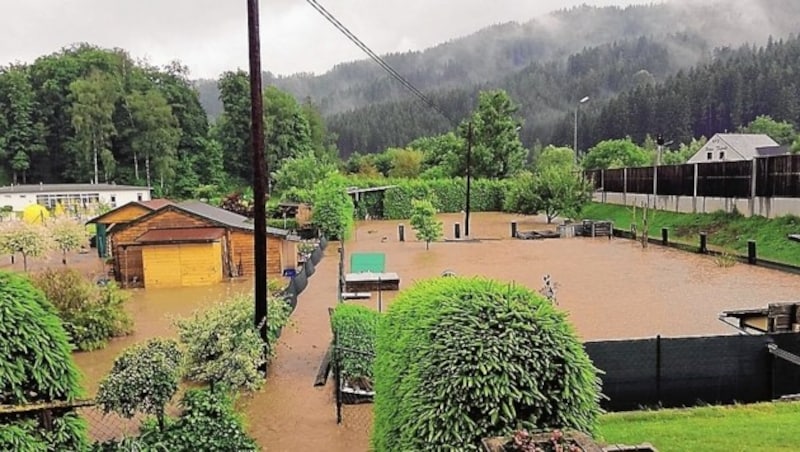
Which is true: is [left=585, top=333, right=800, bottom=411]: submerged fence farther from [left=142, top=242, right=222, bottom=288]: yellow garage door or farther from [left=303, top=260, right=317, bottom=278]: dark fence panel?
[left=142, top=242, right=222, bottom=288]: yellow garage door

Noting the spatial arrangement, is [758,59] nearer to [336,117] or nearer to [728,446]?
[336,117]

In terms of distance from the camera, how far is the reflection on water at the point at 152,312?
11.3 meters

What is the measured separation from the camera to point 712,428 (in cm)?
673

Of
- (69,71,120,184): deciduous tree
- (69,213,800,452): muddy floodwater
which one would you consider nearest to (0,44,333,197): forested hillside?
(69,71,120,184): deciduous tree

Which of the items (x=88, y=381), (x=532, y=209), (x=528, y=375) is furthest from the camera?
(x=532, y=209)

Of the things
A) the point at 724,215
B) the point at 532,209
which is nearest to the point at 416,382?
the point at 724,215

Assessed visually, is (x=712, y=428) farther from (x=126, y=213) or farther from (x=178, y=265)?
(x=126, y=213)

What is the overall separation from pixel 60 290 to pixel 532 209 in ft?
97.3

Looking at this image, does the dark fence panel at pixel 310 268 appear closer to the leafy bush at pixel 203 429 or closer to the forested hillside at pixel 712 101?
the leafy bush at pixel 203 429

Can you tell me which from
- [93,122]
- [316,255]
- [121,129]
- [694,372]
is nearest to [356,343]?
Result: [694,372]

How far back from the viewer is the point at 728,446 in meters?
6.07

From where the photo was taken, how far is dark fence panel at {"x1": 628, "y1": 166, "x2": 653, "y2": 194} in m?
34.8

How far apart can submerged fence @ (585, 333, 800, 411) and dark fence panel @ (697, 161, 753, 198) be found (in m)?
21.4

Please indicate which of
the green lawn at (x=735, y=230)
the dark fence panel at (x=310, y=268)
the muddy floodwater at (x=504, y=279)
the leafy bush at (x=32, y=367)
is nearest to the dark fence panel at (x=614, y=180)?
the green lawn at (x=735, y=230)
